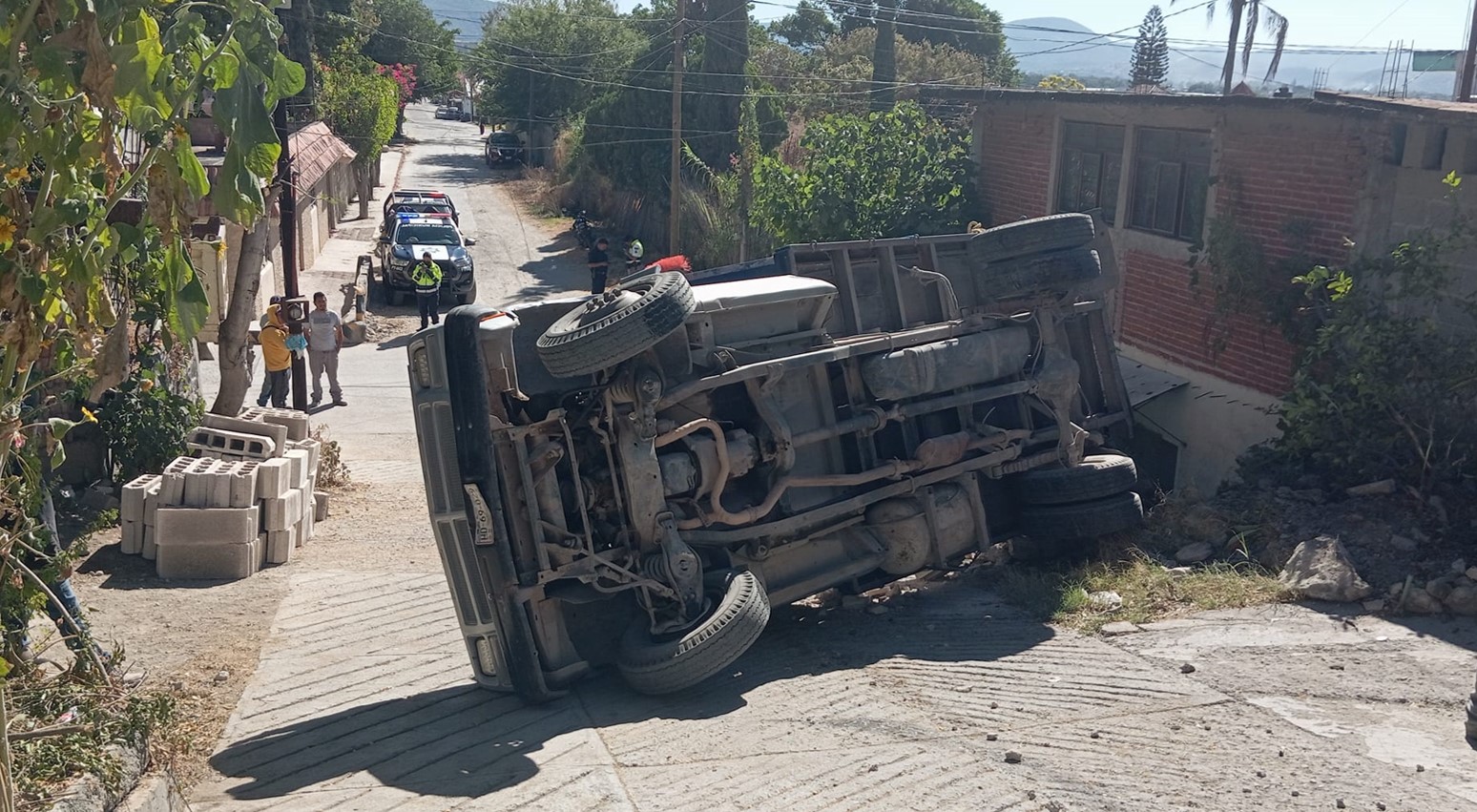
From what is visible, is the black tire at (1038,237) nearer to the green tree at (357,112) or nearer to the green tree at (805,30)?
the green tree at (357,112)

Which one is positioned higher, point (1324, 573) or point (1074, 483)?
point (1074, 483)

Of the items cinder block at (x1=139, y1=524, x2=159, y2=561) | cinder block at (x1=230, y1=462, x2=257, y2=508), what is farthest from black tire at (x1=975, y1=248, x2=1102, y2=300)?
cinder block at (x1=139, y1=524, x2=159, y2=561)

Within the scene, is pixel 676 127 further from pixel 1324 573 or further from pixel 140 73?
pixel 140 73

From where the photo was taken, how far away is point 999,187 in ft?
58.6

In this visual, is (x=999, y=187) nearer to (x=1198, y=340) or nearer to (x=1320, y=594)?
(x=1198, y=340)

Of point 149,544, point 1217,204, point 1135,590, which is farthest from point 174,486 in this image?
point 1217,204

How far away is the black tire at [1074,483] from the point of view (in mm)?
9227

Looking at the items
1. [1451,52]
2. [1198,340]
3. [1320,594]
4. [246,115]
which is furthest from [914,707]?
[1451,52]

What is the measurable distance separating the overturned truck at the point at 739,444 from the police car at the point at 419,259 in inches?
689

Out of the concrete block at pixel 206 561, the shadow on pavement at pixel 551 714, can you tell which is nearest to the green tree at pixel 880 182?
the shadow on pavement at pixel 551 714

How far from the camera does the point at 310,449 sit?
11.4 m

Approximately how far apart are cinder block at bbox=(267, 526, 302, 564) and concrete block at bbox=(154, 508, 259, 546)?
0.31 metres

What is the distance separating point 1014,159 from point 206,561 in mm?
11576

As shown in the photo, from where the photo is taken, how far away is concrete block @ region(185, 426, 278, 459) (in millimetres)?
10570
